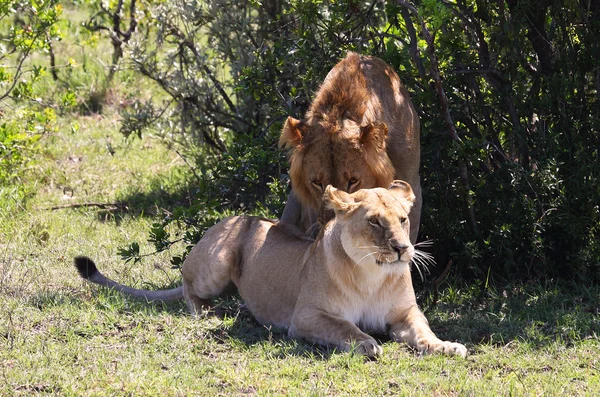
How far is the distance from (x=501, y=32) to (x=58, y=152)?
4922 millimetres

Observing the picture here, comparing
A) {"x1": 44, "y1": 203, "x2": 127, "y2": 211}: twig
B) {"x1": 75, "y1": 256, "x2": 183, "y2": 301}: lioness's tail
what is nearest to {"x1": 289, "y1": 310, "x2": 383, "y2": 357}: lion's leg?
{"x1": 75, "y1": 256, "x2": 183, "y2": 301}: lioness's tail

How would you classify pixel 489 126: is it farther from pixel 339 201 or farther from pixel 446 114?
pixel 339 201

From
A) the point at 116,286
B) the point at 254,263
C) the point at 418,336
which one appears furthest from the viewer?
the point at 116,286

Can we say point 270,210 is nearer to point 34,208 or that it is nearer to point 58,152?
point 34,208

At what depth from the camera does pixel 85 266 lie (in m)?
5.70

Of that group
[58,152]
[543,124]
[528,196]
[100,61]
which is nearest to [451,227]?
[528,196]

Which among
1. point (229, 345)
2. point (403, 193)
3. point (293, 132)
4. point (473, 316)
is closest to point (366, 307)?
point (403, 193)

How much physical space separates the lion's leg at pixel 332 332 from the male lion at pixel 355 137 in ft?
2.06

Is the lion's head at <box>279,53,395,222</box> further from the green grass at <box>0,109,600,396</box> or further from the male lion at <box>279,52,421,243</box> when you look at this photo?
the green grass at <box>0,109,600,396</box>

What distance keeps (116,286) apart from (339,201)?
71.8 inches

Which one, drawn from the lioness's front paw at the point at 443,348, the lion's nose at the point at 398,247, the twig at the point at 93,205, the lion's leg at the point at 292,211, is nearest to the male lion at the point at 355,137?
the lion's leg at the point at 292,211

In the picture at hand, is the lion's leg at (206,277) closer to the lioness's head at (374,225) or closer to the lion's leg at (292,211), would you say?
the lion's leg at (292,211)

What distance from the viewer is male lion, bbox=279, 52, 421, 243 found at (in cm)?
532

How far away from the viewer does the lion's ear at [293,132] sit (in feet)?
17.9
